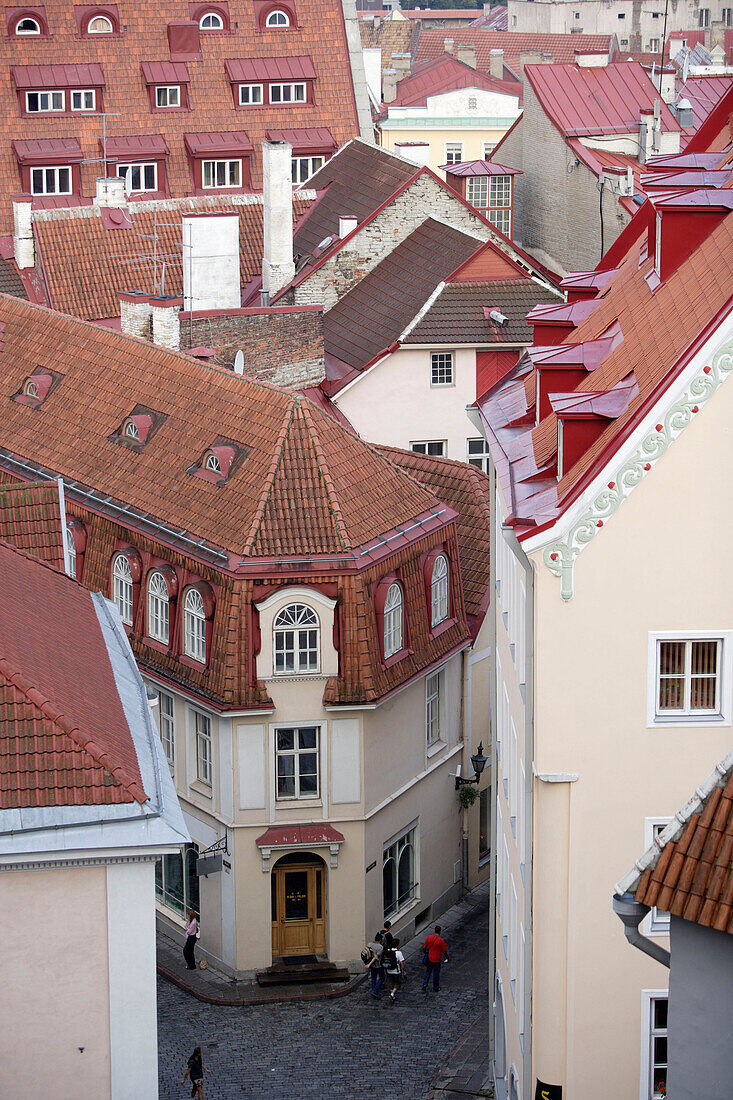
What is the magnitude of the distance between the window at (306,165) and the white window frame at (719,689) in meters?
57.4

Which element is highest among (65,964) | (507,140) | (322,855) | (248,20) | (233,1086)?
(248,20)

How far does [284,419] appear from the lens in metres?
42.2

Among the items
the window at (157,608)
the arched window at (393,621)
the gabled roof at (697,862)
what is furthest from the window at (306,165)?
the gabled roof at (697,862)

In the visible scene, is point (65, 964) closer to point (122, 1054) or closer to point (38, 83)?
point (122, 1054)

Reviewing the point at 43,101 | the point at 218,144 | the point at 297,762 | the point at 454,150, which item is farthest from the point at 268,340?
the point at 454,150

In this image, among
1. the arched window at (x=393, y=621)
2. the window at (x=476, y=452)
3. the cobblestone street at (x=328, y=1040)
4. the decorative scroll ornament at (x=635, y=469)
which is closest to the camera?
the decorative scroll ornament at (x=635, y=469)

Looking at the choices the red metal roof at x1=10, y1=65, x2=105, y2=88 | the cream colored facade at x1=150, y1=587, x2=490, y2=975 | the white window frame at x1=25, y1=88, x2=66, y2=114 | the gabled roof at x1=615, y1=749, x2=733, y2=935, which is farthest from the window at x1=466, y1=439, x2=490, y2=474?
the gabled roof at x1=615, y1=749, x2=733, y2=935

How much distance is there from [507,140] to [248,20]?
1230 cm

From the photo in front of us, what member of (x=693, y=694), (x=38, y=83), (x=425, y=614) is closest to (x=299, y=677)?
(x=425, y=614)

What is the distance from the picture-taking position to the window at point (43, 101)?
79.2 meters

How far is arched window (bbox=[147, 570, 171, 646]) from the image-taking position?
42.7 meters

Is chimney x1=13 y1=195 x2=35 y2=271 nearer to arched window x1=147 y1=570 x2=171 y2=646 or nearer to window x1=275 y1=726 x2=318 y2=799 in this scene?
arched window x1=147 y1=570 x2=171 y2=646

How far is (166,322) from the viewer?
5450 cm

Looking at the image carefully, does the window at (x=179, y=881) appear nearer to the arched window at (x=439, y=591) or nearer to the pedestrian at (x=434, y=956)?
the pedestrian at (x=434, y=956)
